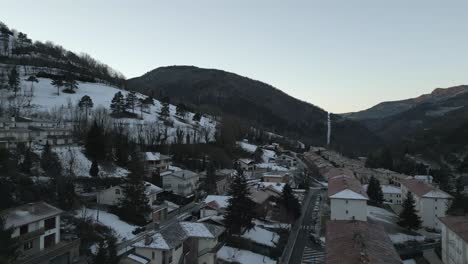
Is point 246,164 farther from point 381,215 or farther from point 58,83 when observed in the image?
point 58,83

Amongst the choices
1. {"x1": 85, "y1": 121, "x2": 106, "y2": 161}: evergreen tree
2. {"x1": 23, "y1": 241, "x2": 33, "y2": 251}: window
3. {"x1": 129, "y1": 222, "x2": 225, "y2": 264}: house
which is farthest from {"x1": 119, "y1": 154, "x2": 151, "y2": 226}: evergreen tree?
{"x1": 85, "y1": 121, "x2": 106, "y2": 161}: evergreen tree

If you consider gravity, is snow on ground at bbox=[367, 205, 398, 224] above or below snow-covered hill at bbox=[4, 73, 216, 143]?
below

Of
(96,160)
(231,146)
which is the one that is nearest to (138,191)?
(96,160)

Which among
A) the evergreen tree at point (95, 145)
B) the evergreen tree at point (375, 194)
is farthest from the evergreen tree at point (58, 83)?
the evergreen tree at point (375, 194)

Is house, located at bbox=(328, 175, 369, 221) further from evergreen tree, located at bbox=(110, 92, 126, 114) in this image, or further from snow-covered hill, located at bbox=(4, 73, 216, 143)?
evergreen tree, located at bbox=(110, 92, 126, 114)

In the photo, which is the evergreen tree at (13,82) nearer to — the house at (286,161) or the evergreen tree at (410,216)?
the house at (286,161)
